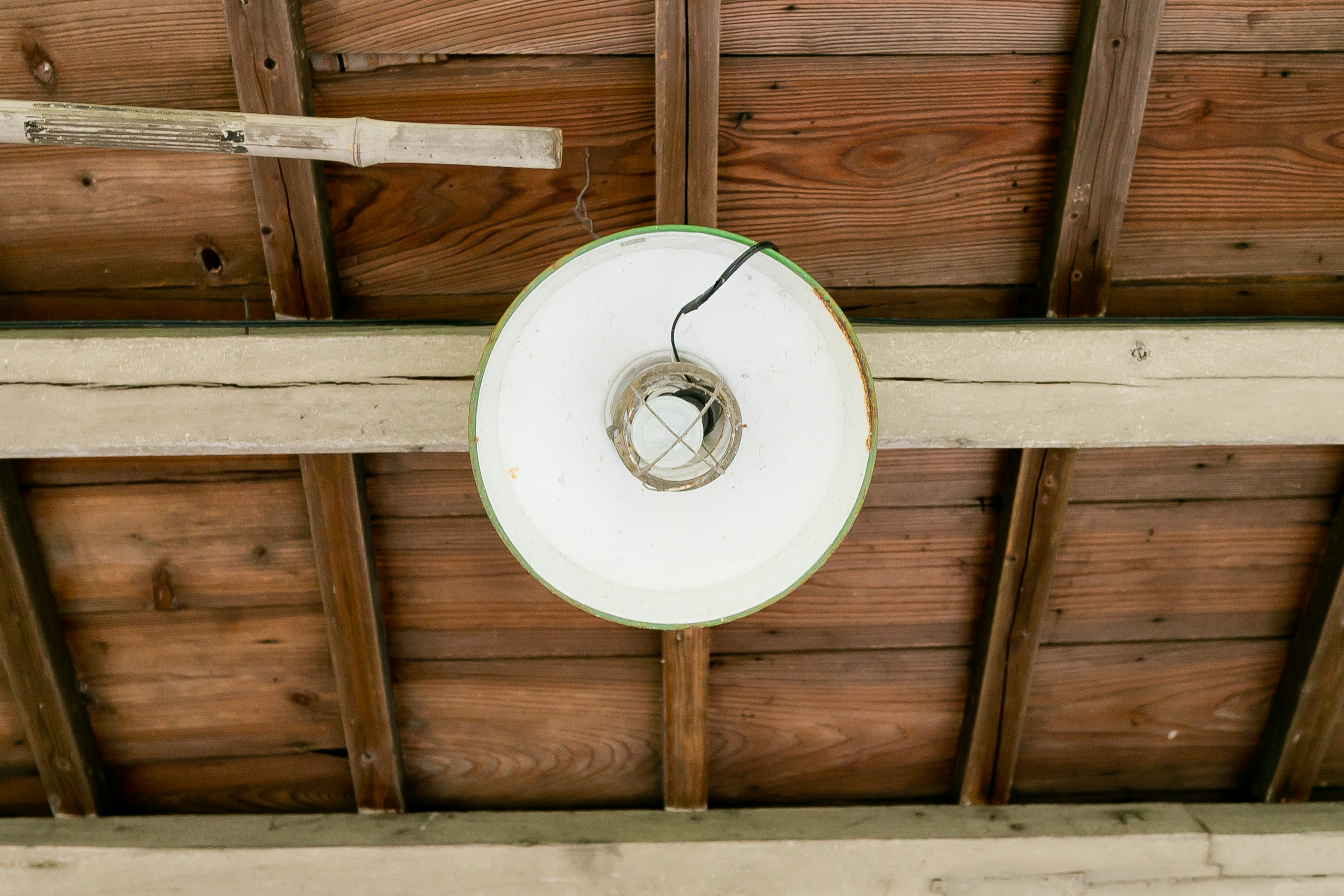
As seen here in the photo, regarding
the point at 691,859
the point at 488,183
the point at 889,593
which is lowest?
the point at 691,859

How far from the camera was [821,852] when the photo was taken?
5.24 ft

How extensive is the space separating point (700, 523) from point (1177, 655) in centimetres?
152

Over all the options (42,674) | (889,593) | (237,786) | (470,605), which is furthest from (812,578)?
(42,674)

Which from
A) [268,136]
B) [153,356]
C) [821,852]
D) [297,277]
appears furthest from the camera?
[821,852]

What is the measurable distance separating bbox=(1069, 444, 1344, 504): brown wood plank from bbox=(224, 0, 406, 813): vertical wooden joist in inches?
57.1

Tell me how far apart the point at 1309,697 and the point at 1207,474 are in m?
0.56

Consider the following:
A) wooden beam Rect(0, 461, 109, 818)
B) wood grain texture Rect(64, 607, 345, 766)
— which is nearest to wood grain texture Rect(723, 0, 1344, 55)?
wood grain texture Rect(64, 607, 345, 766)

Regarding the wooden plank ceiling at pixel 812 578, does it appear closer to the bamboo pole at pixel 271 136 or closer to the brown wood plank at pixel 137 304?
the brown wood plank at pixel 137 304

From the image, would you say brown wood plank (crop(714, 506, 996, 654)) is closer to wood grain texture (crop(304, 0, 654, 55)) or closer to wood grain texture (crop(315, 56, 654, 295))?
wood grain texture (crop(315, 56, 654, 295))

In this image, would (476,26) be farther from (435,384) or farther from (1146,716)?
(1146,716)

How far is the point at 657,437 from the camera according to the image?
66cm

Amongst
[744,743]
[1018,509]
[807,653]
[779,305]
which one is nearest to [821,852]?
[744,743]

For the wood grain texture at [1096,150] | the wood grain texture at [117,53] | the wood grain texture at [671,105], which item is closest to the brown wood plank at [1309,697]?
the wood grain texture at [1096,150]

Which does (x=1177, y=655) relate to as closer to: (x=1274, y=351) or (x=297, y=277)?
(x=1274, y=351)
